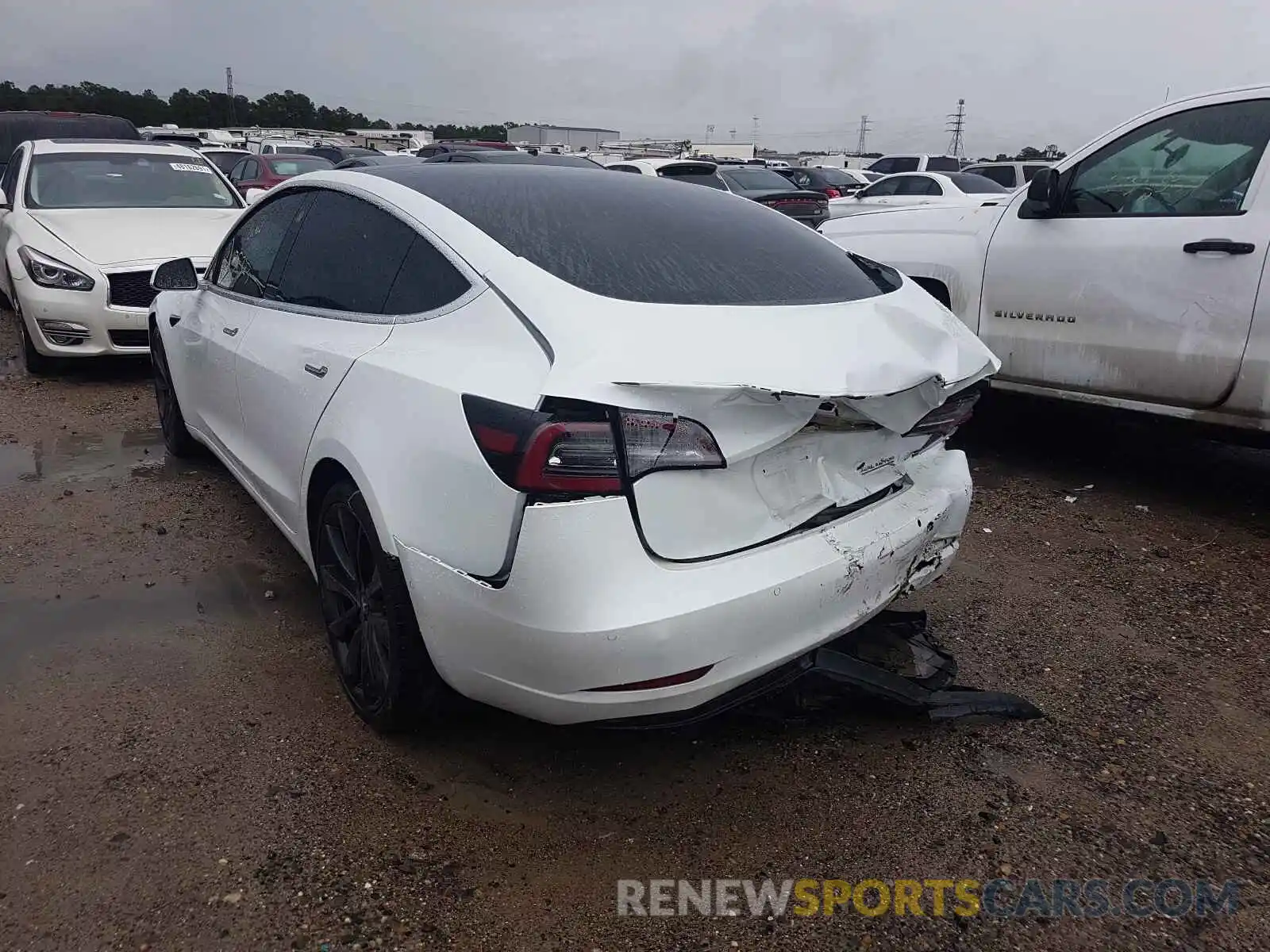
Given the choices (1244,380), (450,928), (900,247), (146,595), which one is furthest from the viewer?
(900,247)

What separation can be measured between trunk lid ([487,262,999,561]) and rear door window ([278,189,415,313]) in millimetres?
568

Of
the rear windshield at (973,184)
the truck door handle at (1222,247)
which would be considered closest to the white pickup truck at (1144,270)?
the truck door handle at (1222,247)

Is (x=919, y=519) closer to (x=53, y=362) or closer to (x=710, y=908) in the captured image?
(x=710, y=908)

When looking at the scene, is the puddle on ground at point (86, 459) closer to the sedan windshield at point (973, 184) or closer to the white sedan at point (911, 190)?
the white sedan at point (911, 190)

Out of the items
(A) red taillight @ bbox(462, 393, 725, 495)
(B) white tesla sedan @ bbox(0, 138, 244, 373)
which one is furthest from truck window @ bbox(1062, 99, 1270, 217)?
(B) white tesla sedan @ bbox(0, 138, 244, 373)

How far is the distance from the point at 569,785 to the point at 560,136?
6072cm

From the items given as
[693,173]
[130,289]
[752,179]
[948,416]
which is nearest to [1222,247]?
[948,416]

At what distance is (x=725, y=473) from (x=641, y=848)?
0.97 m

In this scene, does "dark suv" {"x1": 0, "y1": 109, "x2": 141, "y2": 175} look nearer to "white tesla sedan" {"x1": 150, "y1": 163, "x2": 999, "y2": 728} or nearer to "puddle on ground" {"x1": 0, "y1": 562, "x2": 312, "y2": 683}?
"puddle on ground" {"x1": 0, "y1": 562, "x2": 312, "y2": 683}

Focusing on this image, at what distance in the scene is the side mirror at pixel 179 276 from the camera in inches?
169

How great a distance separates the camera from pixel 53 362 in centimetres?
747

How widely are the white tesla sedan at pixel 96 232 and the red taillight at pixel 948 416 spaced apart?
19.2 feet

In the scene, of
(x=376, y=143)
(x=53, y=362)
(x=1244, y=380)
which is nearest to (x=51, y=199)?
(x=53, y=362)

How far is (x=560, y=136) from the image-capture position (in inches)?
2327
